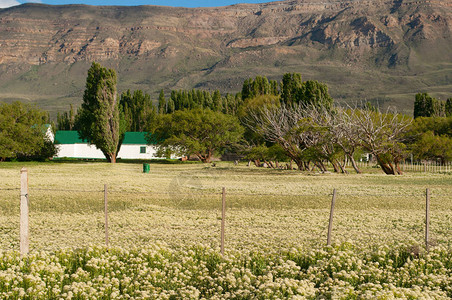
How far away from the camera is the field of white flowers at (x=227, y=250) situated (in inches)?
343

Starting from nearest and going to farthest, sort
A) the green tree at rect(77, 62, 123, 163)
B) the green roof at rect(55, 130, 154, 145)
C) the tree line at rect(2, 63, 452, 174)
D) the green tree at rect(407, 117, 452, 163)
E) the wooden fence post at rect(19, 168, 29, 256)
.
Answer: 1. the wooden fence post at rect(19, 168, 29, 256)
2. the tree line at rect(2, 63, 452, 174)
3. the green tree at rect(407, 117, 452, 163)
4. the green tree at rect(77, 62, 123, 163)
5. the green roof at rect(55, 130, 154, 145)

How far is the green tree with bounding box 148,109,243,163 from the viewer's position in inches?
2886

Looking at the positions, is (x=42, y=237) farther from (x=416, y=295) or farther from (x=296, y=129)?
(x=296, y=129)

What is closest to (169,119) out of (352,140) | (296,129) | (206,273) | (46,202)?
(296,129)

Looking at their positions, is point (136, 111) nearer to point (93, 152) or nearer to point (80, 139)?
point (80, 139)

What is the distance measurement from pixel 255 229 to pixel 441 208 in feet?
37.5

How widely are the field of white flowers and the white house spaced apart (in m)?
68.8

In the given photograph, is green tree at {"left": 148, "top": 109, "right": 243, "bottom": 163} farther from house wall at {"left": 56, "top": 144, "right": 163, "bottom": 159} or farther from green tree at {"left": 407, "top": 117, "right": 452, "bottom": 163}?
green tree at {"left": 407, "top": 117, "right": 452, "bottom": 163}

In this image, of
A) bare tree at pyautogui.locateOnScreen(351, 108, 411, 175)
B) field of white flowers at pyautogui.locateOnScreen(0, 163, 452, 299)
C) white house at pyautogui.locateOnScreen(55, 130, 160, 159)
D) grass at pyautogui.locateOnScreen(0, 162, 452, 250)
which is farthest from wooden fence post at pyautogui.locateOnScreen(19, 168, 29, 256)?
white house at pyautogui.locateOnScreen(55, 130, 160, 159)

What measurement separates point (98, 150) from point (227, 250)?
8532 centimetres

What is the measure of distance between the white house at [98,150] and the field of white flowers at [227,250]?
68795mm

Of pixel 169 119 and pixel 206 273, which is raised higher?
pixel 169 119

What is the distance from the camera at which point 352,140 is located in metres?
45.2

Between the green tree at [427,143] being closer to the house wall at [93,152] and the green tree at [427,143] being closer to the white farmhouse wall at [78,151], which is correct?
the house wall at [93,152]
